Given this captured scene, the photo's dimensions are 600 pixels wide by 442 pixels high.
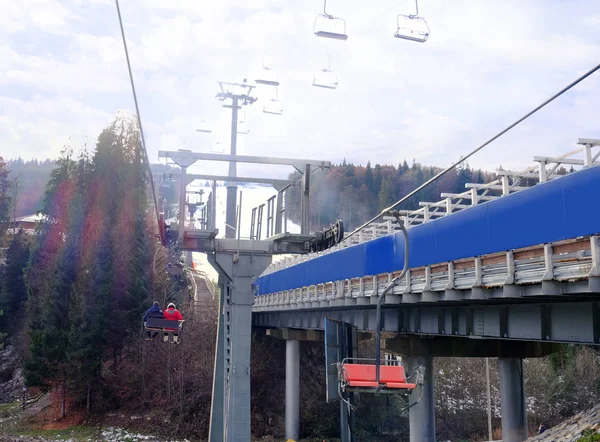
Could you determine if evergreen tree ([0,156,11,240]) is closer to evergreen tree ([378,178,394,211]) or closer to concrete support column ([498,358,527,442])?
evergreen tree ([378,178,394,211])

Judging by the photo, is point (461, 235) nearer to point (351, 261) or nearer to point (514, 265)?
point (514, 265)

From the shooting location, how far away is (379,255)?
23.1m

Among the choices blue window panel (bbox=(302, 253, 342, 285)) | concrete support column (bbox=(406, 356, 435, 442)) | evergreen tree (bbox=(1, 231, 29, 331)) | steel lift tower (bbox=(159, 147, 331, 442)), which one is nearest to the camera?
steel lift tower (bbox=(159, 147, 331, 442))

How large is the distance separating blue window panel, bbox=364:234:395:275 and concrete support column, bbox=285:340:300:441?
85.0ft

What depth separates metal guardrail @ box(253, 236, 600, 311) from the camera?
1309 centimetres

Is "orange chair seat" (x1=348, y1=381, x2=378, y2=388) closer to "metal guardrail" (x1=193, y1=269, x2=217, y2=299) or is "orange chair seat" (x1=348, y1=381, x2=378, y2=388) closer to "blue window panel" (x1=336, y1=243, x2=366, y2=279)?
"blue window panel" (x1=336, y1=243, x2=366, y2=279)

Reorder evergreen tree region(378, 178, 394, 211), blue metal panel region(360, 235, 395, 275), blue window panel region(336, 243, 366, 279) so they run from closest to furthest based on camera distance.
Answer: blue metal panel region(360, 235, 395, 275) < blue window panel region(336, 243, 366, 279) < evergreen tree region(378, 178, 394, 211)

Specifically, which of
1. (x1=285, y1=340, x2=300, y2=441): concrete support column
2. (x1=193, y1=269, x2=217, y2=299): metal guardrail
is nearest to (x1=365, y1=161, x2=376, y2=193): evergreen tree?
(x1=193, y1=269, x2=217, y2=299): metal guardrail

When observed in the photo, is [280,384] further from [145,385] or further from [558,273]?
[558,273]

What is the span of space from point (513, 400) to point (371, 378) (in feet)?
56.0

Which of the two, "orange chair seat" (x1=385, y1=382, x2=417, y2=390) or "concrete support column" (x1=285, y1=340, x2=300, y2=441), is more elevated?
"orange chair seat" (x1=385, y1=382, x2=417, y2=390)

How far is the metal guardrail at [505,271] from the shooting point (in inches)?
515

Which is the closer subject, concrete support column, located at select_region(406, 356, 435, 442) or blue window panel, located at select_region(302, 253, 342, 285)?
concrete support column, located at select_region(406, 356, 435, 442)

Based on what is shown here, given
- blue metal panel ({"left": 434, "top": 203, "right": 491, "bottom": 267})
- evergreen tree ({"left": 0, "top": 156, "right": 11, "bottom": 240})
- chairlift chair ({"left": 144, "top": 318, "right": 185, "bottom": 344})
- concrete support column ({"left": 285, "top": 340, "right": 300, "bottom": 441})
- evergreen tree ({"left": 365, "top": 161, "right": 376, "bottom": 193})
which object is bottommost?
concrete support column ({"left": 285, "top": 340, "right": 300, "bottom": 441})
